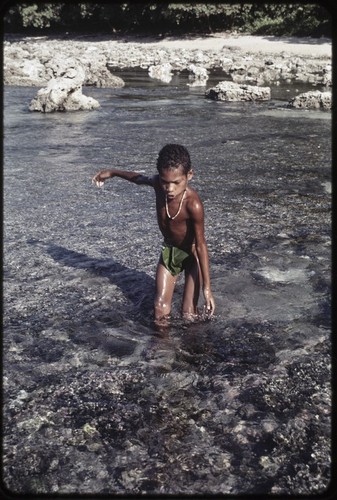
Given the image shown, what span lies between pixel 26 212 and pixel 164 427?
19.1 ft

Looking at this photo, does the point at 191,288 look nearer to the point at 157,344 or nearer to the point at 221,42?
the point at 157,344

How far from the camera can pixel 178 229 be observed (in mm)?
5117

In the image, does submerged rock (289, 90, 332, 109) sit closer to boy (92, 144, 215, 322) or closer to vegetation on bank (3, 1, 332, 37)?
boy (92, 144, 215, 322)

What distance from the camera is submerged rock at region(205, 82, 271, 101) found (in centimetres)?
2014

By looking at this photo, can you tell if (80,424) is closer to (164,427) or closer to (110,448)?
(110,448)

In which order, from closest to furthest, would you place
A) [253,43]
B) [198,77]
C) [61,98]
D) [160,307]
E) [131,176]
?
1. [131,176]
2. [160,307]
3. [61,98]
4. [198,77]
5. [253,43]

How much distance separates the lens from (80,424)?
13.3 feet

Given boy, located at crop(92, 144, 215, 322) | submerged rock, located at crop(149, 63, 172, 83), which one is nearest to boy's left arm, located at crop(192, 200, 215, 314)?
boy, located at crop(92, 144, 215, 322)

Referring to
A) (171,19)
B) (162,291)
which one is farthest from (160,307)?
(171,19)

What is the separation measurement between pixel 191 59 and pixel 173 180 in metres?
29.9

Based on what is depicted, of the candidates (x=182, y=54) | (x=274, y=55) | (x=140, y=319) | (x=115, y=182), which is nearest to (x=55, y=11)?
(x=182, y=54)

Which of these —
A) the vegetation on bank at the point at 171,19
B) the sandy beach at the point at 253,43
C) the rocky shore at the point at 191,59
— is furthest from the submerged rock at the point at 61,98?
the vegetation on bank at the point at 171,19

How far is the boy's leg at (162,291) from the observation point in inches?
211

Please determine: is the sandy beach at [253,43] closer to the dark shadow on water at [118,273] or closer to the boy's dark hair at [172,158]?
the dark shadow on water at [118,273]
